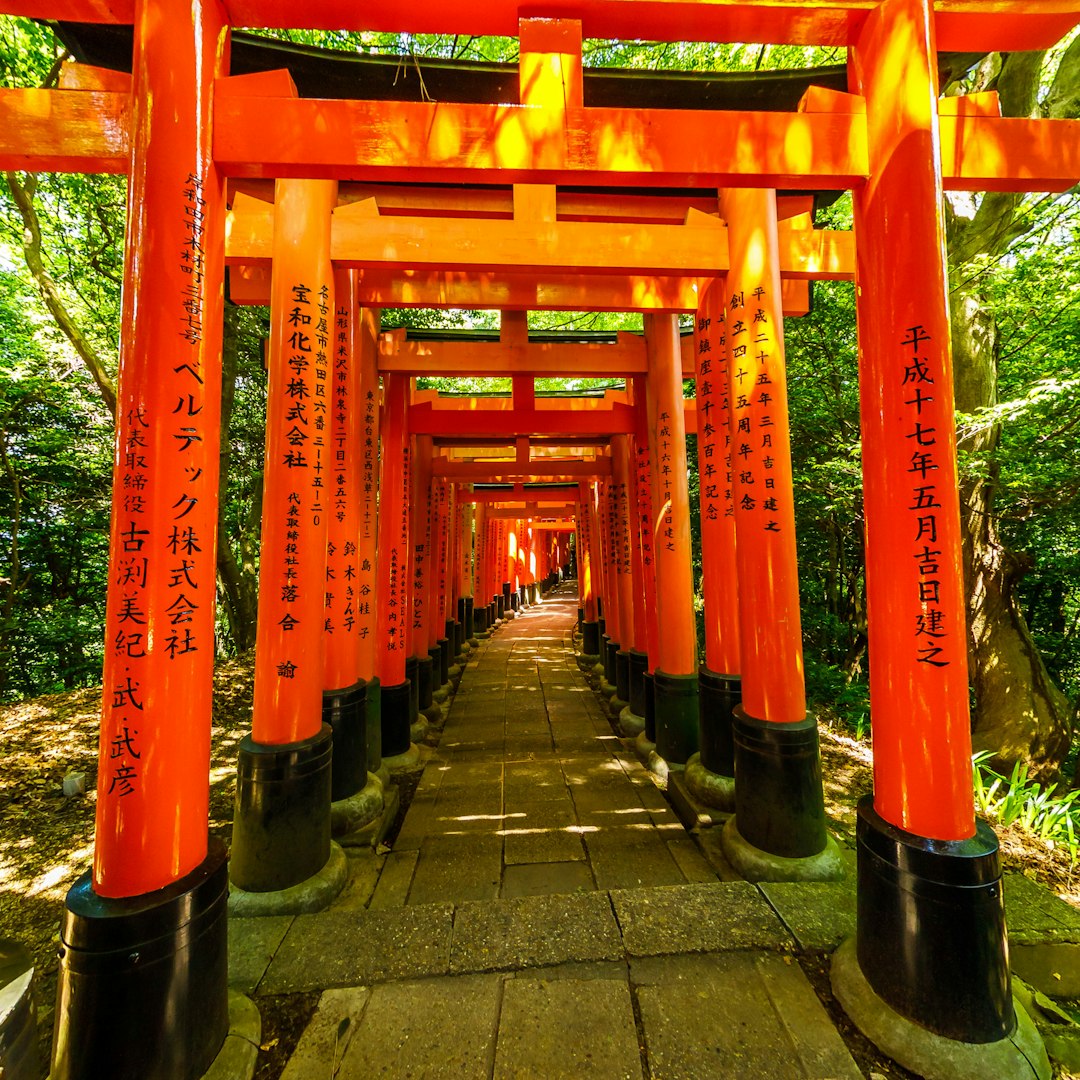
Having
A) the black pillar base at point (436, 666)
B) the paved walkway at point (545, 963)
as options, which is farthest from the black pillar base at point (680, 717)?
the black pillar base at point (436, 666)

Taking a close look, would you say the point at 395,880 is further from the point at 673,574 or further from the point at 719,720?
the point at 673,574

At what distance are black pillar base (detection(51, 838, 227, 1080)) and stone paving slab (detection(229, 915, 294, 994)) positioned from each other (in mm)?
513

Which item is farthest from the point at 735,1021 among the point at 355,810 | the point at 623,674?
the point at 623,674

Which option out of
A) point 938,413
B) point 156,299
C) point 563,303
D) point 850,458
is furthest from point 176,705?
point 850,458

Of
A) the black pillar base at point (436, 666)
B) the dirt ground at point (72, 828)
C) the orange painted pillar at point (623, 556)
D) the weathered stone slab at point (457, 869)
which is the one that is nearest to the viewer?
the dirt ground at point (72, 828)

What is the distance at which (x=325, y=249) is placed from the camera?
3623mm

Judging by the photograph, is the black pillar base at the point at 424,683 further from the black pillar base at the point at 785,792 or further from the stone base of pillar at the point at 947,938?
the stone base of pillar at the point at 947,938

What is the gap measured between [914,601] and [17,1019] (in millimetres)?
3442

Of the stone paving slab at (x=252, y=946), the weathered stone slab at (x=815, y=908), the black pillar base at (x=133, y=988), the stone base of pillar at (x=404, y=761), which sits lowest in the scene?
the stone base of pillar at (x=404, y=761)

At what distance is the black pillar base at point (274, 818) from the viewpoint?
123 inches

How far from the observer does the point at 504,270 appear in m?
3.59

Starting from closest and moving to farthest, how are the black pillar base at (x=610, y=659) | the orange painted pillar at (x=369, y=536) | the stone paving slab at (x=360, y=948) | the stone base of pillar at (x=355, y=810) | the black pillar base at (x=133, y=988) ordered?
the black pillar base at (x=133, y=988) < the stone paving slab at (x=360, y=948) < the stone base of pillar at (x=355, y=810) < the orange painted pillar at (x=369, y=536) < the black pillar base at (x=610, y=659)

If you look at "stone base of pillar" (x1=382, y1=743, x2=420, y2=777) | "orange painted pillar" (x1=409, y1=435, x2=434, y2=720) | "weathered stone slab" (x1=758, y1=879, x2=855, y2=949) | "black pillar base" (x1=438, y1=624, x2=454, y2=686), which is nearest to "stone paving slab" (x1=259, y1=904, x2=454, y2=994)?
"weathered stone slab" (x1=758, y1=879, x2=855, y2=949)

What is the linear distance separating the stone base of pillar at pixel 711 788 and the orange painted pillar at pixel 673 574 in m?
0.69
